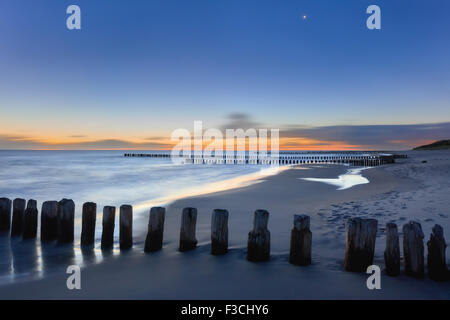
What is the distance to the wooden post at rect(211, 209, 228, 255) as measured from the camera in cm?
450

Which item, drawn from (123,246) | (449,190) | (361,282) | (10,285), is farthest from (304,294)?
(449,190)

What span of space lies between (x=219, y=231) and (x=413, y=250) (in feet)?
8.33

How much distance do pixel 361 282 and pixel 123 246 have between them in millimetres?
3671

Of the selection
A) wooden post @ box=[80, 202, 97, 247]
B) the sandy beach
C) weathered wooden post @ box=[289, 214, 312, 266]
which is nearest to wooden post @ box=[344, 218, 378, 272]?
the sandy beach

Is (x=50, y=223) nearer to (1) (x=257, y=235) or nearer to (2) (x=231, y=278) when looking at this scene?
(2) (x=231, y=278)

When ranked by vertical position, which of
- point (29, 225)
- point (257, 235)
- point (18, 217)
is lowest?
point (29, 225)

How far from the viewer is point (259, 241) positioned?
434 cm

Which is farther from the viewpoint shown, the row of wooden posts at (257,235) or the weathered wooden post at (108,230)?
the weathered wooden post at (108,230)

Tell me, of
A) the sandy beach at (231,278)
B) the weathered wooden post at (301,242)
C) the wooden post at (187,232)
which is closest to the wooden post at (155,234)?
the sandy beach at (231,278)

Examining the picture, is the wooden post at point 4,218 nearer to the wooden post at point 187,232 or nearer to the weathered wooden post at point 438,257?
the wooden post at point 187,232

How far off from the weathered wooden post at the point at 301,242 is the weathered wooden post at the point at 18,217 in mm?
5195

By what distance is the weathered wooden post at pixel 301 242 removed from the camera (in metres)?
4.11

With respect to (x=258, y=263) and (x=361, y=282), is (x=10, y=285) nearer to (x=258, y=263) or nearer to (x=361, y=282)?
(x=258, y=263)

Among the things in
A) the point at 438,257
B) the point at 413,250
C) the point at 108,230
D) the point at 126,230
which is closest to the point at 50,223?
the point at 108,230
